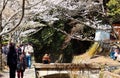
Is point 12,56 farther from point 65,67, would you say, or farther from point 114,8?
point 114,8

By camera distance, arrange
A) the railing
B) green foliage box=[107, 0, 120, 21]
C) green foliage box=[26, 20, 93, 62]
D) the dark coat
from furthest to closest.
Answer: green foliage box=[26, 20, 93, 62], the railing, green foliage box=[107, 0, 120, 21], the dark coat

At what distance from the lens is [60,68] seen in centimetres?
2062

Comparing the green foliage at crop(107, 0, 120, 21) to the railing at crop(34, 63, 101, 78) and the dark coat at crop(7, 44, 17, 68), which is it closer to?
the railing at crop(34, 63, 101, 78)

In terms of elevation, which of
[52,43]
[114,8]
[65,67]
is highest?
[114,8]

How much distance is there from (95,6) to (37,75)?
18.8 feet

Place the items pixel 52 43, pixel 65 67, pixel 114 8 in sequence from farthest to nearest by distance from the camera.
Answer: pixel 52 43 → pixel 65 67 → pixel 114 8

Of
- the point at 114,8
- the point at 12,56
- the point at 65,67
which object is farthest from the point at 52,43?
the point at 12,56

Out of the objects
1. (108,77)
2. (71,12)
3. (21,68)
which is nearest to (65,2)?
(71,12)

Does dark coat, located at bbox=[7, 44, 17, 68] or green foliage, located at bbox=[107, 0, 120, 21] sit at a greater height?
green foliage, located at bbox=[107, 0, 120, 21]

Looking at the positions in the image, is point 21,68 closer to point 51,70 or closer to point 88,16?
point 51,70

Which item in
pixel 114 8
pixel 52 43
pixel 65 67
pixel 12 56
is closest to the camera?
pixel 12 56

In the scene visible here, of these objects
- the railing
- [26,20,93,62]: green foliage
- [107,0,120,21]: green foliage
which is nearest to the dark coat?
the railing

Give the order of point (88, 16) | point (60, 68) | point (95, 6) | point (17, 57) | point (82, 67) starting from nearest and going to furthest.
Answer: point (17, 57) < point (82, 67) < point (60, 68) < point (95, 6) < point (88, 16)

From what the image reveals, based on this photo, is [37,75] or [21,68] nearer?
[21,68]
